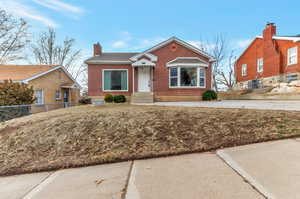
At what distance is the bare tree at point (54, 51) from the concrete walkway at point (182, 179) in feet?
113

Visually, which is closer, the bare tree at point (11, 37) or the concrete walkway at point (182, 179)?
the concrete walkway at point (182, 179)

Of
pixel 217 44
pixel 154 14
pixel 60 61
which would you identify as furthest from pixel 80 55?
pixel 217 44

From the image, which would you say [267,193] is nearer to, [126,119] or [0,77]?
[126,119]

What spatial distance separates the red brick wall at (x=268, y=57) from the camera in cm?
1625

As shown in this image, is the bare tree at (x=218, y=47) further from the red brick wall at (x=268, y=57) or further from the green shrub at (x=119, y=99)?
the green shrub at (x=119, y=99)

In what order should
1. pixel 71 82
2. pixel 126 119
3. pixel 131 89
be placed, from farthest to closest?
1. pixel 71 82
2. pixel 131 89
3. pixel 126 119

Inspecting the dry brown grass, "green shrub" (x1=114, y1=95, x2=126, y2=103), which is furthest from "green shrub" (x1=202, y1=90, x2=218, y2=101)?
the dry brown grass

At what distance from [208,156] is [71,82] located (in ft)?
73.3

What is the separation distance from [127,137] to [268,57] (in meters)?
20.3

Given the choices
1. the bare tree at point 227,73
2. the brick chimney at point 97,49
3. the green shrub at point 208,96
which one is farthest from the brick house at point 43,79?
the bare tree at point 227,73

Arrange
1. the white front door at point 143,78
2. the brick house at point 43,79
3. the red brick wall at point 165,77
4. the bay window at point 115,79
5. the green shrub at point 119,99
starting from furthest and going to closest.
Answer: the brick house at point 43,79, the bay window at point 115,79, the white front door at point 143,78, the red brick wall at point 165,77, the green shrub at point 119,99

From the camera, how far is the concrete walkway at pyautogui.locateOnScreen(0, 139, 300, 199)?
205 centimetres

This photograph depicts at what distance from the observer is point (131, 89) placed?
560 inches

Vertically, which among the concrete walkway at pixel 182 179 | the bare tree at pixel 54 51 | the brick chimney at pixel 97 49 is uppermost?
the bare tree at pixel 54 51
